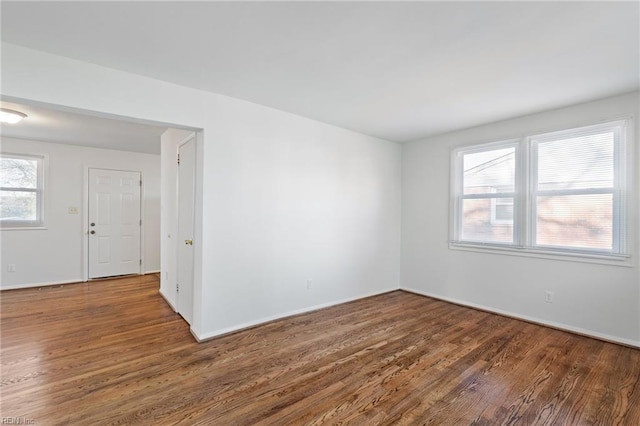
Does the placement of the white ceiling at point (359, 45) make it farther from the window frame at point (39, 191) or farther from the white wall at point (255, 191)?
the window frame at point (39, 191)

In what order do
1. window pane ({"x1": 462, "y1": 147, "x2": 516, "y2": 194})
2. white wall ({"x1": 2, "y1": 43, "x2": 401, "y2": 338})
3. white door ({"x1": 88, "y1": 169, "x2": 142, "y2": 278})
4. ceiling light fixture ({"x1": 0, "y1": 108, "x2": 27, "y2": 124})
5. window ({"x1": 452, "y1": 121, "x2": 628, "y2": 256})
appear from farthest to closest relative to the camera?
white door ({"x1": 88, "y1": 169, "x2": 142, "y2": 278})
window pane ({"x1": 462, "y1": 147, "x2": 516, "y2": 194})
ceiling light fixture ({"x1": 0, "y1": 108, "x2": 27, "y2": 124})
window ({"x1": 452, "y1": 121, "x2": 628, "y2": 256})
white wall ({"x1": 2, "y1": 43, "x2": 401, "y2": 338})

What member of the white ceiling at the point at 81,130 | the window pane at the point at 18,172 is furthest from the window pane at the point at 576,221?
the window pane at the point at 18,172

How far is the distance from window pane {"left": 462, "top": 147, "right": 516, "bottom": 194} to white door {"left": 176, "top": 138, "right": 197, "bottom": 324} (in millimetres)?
3724

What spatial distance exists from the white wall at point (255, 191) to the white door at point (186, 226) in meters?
0.28

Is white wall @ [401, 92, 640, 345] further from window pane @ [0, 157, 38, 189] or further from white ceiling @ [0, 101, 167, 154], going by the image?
window pane @ [0, 157, 38, 189]

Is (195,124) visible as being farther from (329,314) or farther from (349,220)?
A: (329,314)

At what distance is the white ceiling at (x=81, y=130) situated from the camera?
354 centimetres

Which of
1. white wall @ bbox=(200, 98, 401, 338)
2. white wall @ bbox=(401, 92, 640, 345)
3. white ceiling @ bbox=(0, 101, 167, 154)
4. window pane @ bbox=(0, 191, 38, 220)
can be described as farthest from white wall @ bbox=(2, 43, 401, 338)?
window pane @ bbox=(0, 191, 38, 220)

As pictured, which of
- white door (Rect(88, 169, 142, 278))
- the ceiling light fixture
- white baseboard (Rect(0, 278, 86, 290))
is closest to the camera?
the ceiling light fixture

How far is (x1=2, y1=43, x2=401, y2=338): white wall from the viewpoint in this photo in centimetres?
236

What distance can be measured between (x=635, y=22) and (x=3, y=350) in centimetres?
555

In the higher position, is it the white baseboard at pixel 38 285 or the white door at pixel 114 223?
the white door at pixel 114 223

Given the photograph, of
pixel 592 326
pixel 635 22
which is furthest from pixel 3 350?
pixel 592 326

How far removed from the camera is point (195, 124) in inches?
113
